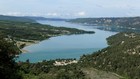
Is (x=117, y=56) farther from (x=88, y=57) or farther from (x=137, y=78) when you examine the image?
(x=137, y=78)

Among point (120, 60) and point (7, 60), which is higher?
point (7, 60)

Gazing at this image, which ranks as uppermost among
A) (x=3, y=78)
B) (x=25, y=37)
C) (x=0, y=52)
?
(x=0, y=52)

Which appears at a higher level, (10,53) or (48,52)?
(10,53)

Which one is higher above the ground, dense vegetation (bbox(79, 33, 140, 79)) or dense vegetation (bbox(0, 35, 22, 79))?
dense vegetation (bbox(0, 35, 22, 79))

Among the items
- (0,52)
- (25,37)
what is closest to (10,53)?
(0,52)

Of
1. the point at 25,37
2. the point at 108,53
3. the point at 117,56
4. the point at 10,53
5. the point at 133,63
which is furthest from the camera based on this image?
the point at 25,37

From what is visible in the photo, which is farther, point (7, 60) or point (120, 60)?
point (120, 60)

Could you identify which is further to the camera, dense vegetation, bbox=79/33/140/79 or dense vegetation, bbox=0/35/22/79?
dense vegetation, bbox=79/33/140/79

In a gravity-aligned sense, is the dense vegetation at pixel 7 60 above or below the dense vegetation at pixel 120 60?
above

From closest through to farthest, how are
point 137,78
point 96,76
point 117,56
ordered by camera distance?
point 96,76
point 137,78
point 117,56

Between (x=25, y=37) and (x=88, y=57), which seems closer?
(x=88, y=57)

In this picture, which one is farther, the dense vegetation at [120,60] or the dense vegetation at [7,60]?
the dense vegetation at [120,60]
